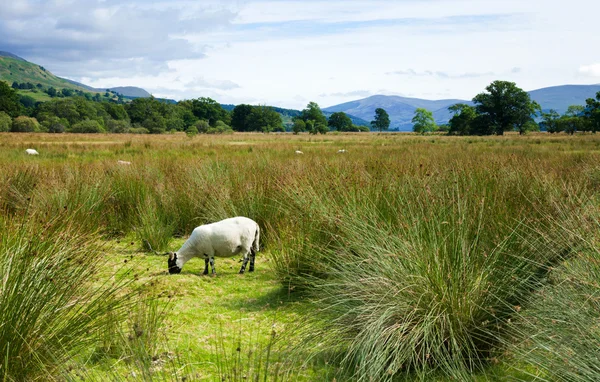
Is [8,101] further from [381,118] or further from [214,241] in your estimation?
[381,118]

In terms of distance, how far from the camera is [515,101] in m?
67.3

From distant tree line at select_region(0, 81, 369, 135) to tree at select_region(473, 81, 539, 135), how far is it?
2647 centimetres

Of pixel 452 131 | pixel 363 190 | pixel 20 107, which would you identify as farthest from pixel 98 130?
pixel 363 190

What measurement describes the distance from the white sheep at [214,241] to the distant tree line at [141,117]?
2074 inches

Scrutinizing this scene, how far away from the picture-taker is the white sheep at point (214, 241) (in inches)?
215

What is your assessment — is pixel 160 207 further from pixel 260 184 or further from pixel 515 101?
pixel 515 101

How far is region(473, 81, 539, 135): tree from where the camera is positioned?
220ft

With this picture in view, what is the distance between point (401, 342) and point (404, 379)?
0.87 feet

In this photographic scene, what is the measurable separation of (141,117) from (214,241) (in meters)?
102

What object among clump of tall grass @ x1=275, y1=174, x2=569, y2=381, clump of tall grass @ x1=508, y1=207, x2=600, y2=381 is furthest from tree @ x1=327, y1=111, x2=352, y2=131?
clump of tall grass @ x1=508, y1=207, x2=600, y2=381

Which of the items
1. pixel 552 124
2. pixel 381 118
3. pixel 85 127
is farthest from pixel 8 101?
pixel 381 118

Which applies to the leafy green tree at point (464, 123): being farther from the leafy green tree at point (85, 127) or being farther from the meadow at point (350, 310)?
the meadow at point (350, 310)

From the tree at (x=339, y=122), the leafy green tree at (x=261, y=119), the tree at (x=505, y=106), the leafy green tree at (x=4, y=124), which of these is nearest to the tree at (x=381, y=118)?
the tree at (x=339, y=122)

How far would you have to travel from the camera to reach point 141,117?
327 ft
